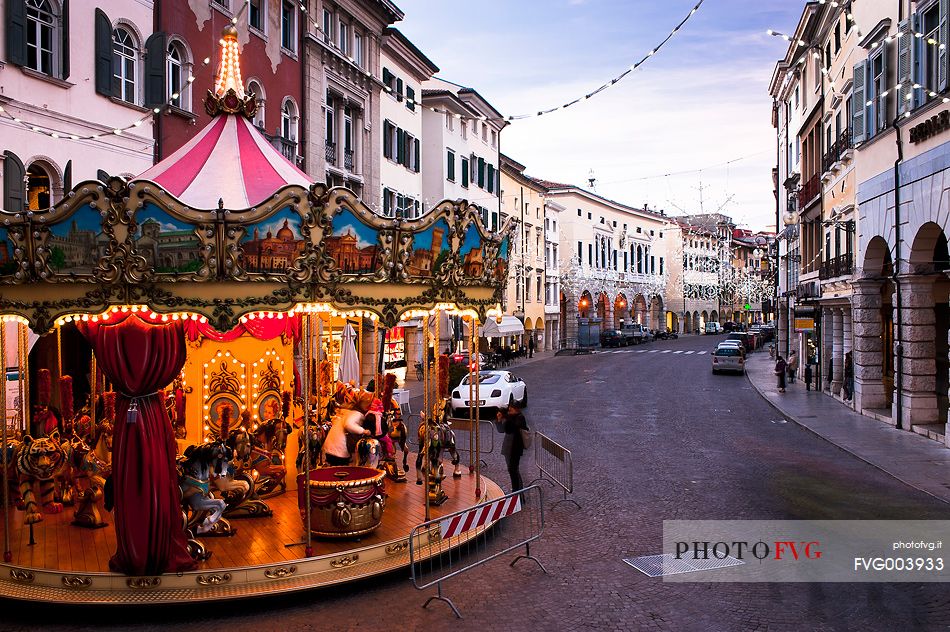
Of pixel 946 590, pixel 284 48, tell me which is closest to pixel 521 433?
pixel 946 590

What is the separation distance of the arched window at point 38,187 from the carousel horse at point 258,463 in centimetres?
831

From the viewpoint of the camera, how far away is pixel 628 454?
1811 cm

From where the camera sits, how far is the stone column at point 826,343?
31.2 m

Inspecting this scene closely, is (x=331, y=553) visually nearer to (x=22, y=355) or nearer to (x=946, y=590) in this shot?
(x=22, y=355)

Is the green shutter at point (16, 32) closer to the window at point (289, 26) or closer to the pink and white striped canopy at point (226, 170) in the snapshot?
the pink and white striped canopy at point (226, 170)

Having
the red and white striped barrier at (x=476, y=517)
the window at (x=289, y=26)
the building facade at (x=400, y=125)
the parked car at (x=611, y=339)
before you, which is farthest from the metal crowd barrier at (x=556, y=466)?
the parked car at (x=611, y=339)

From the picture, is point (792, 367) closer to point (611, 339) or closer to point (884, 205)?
point (884, 205)

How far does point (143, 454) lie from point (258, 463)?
3556mm

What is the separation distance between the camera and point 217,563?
9711 mm

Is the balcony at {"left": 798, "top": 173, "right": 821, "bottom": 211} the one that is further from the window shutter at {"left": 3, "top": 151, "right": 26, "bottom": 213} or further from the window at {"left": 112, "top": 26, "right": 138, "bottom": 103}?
the window shutter at {"left": 3, "top": 151, "right": 26, "bottom": 213}

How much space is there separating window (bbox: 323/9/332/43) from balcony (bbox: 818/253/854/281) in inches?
786

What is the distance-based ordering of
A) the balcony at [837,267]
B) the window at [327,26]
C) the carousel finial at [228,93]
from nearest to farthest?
the carousel finial at [228,93] < the balcony at [837,267] < the window at [327,26]

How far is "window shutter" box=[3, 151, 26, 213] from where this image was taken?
1597 centimetres

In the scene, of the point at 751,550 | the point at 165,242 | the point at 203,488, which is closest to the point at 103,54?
the point at 165,242
